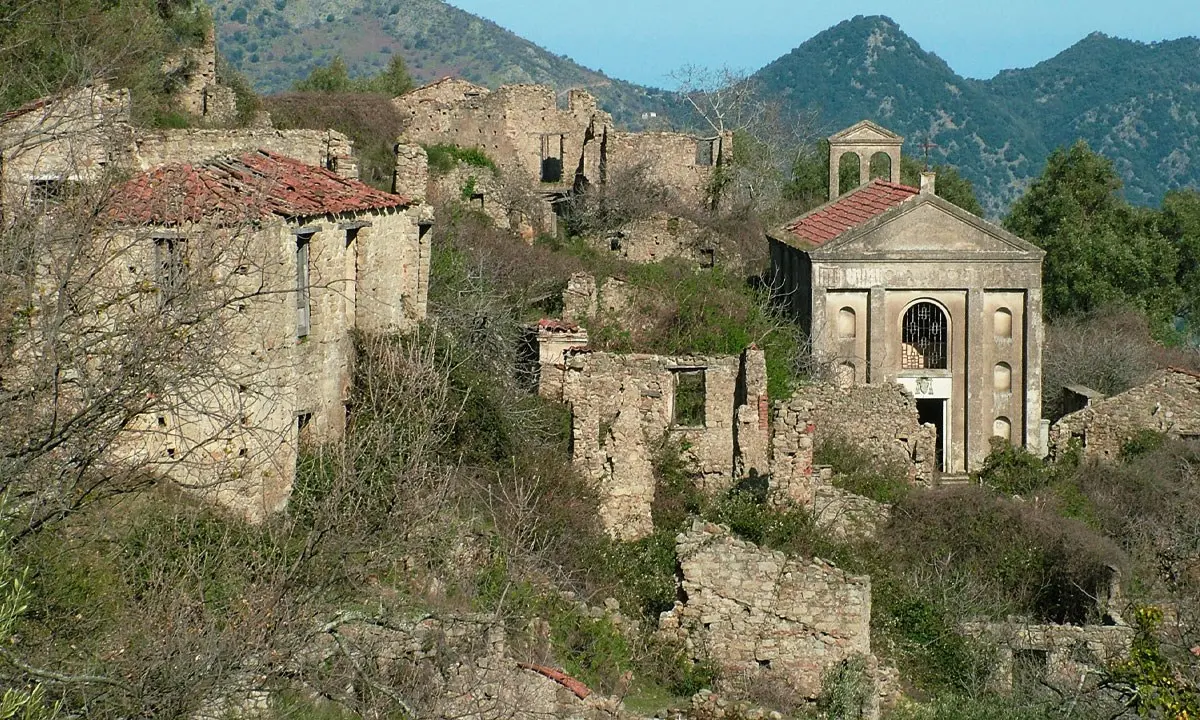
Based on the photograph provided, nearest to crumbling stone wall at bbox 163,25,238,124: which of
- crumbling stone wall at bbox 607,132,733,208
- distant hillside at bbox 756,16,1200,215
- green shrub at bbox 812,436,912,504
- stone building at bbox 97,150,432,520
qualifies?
crumbling stone wall at bbox 607,132,733,208

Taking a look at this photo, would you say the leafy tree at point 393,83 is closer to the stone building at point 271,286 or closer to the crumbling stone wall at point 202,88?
the crumbling stone wall at point 202,88

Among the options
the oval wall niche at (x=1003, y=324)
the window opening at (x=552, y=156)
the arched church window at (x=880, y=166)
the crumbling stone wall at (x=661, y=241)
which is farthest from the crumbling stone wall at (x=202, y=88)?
the arched church window at (x=880, y=166)

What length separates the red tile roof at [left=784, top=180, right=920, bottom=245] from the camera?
25609mm

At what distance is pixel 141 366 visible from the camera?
1012 centimetres

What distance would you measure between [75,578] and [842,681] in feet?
20.9

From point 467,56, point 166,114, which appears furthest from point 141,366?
point 467,56

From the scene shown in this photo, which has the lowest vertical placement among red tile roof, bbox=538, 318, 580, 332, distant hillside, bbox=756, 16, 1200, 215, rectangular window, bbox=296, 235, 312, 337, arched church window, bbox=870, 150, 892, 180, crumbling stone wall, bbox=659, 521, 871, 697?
crumbling stone wall, bbox=659, 521, 871, 697

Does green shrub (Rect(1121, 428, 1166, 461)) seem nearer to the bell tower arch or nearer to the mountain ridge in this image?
the bell tower arch

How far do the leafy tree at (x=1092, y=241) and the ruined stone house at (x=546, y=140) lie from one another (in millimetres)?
7578

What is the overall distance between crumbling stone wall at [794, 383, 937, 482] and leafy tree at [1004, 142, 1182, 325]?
14.7 metres

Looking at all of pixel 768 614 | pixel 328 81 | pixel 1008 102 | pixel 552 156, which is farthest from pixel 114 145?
pixel 1008 102

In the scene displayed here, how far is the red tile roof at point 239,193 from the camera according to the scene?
13.3 m

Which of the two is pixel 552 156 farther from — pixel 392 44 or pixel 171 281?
pixel 392 44

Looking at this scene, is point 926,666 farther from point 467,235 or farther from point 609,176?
point 609,176
